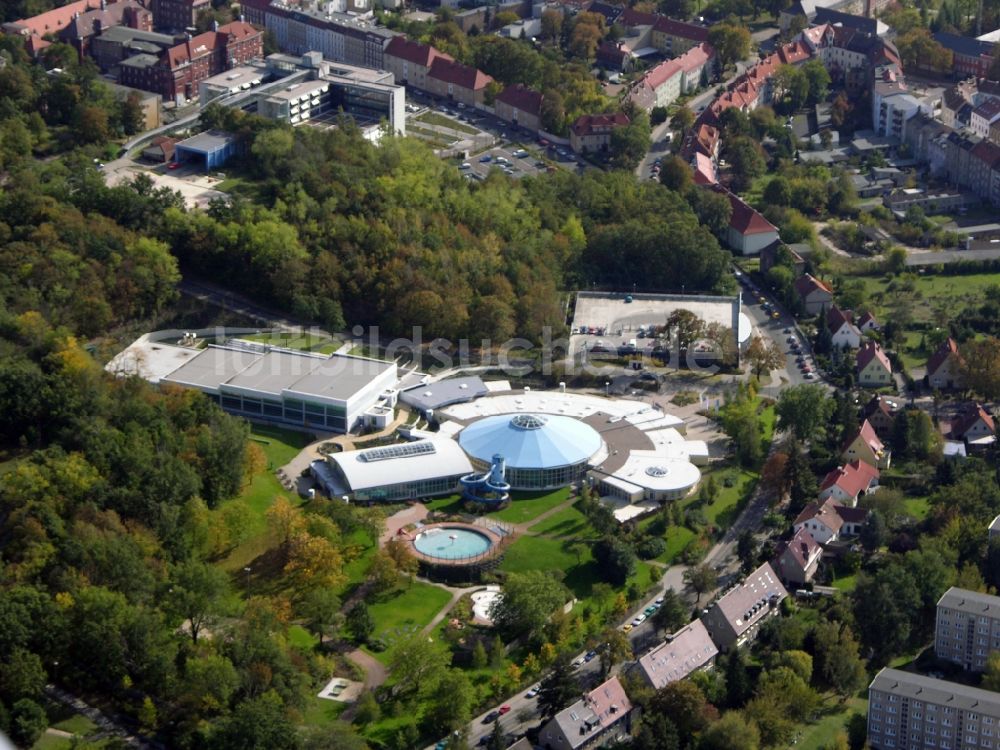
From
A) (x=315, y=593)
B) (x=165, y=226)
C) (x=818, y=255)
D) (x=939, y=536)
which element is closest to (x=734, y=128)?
(x=818, y=255)

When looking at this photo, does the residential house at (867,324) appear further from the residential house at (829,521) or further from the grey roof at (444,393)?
the grey roof at (444,393)

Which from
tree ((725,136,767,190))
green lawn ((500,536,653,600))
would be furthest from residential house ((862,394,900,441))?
tree ((725,136,767,190))

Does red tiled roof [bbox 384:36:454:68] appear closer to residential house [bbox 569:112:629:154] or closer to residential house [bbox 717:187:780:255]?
residential house [bbox 569:112:629:154]

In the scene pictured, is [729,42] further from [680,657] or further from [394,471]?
[680,657]

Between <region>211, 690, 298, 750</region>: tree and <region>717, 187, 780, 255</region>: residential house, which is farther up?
<region>211, 690, 298, 750</region>: tree

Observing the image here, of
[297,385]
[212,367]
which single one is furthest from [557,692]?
[212,367]

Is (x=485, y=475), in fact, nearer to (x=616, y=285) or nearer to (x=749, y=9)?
(x=616, y=285)

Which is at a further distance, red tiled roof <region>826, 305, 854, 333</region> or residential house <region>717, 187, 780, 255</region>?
residential house <region>717, 187, 780, 255</region>
